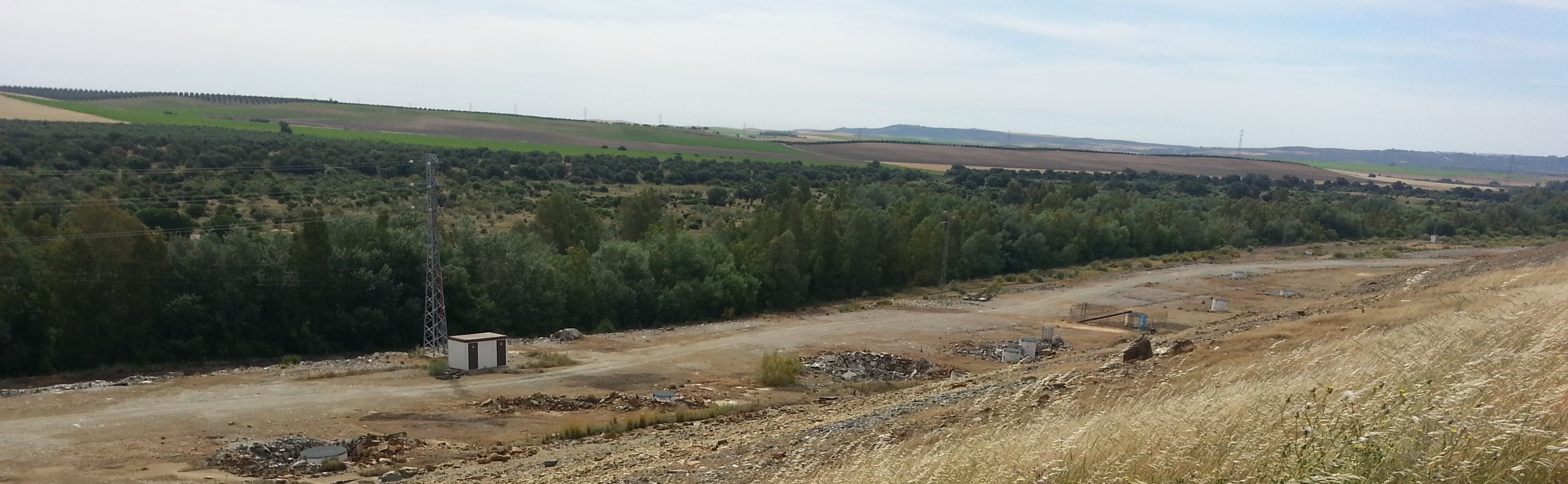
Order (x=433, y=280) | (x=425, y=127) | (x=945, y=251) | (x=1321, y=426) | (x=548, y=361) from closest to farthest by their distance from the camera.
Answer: (x=1321, y=426) → (x=433, y=280) → (x=548, y=361) → (x=945, y=251) → (x=425, y=127)

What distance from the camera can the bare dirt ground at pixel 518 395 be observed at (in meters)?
19.0

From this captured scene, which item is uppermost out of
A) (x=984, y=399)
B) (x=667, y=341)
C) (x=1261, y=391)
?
(x=1261, y=391)

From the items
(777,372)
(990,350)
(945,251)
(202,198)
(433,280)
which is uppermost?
(433,280)

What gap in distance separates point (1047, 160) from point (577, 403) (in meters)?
148

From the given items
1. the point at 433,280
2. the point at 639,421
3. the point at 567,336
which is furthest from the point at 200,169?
the point at 639,421

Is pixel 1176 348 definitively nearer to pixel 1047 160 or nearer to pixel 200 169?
pixel 200 169

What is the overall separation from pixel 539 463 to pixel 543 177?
283ft

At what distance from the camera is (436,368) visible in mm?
28516

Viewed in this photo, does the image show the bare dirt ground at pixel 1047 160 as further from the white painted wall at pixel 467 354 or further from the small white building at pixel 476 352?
the white painted wall at pixel 467 354

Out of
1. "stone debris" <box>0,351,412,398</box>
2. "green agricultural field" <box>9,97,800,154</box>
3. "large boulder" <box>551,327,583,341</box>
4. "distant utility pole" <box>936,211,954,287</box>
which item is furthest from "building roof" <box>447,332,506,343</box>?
"green agricultural field" <box>9,97,800,154</box>

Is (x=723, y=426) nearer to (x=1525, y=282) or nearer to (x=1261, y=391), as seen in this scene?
(x=1261, y=391)

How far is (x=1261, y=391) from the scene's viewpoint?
10125 millimetres

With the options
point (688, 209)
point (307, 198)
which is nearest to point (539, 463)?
point (307, 198)

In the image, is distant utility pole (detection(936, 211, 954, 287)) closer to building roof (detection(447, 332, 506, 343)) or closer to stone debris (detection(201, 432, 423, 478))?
building roof (detection(447, 332, 506, 343))
